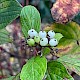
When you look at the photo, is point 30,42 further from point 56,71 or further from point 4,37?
point 4,37

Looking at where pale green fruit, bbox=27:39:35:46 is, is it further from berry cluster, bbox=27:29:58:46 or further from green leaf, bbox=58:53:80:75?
green leaf, bbox=58:53:80:75

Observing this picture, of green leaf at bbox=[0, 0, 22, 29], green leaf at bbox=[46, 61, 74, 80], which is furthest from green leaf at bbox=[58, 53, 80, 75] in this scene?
green leaf at bbox=[0, 0, 22, 29]

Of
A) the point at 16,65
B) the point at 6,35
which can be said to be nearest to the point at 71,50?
the point at 6,35

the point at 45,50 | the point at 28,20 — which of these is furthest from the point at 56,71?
the point at 28,20

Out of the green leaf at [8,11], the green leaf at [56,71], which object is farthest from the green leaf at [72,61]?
the green leaf at [8,11]

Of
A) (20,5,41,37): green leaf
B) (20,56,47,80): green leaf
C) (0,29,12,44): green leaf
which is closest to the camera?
(20,56,47,80): green leaf

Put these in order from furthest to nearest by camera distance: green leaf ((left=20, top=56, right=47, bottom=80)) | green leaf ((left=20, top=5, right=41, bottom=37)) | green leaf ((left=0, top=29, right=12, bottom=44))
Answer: green leaf ((left=0, top=29, right=12, bottom=44))
green leaf ((left=20, top=5, right=41, bottom=37))
green leaf ((left=20, top=56, right=47, bottom=80))

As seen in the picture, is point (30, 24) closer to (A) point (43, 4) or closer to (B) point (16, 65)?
(A) point (43, 4)
